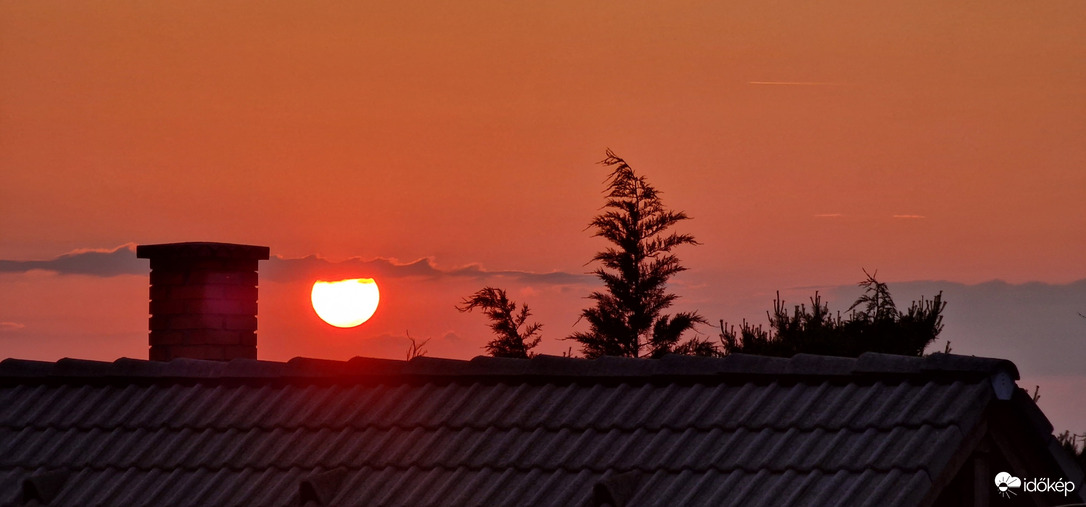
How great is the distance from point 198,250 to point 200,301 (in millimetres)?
598

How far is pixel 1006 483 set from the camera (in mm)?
8820

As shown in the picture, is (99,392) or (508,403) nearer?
(508,403)

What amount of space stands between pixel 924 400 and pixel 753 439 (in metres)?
1.20

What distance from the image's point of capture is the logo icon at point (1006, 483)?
28.8 ft

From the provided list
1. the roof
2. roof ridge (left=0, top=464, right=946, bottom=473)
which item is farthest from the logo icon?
roof ridge (left=0, top=464, right=946, bottom=473)

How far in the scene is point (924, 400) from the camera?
870 cm

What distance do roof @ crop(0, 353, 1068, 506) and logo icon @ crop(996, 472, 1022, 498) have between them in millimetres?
407

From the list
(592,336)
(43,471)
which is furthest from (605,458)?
(592,336)

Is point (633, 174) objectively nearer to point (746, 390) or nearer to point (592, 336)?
point (592, 336)

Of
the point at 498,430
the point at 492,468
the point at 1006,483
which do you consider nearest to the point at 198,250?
the point at 498,430

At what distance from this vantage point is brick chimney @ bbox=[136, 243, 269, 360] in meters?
14.5
